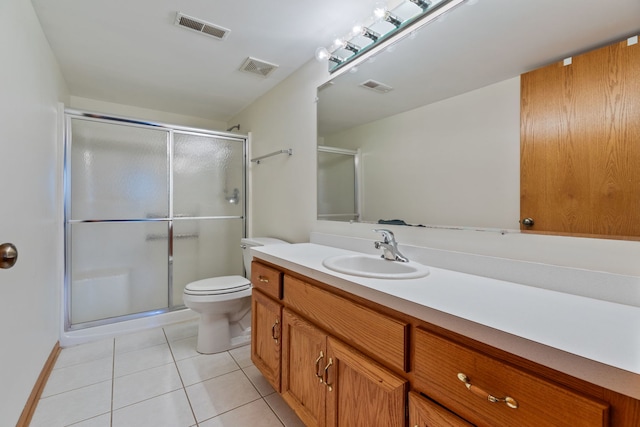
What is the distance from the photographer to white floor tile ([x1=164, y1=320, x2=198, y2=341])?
232cm

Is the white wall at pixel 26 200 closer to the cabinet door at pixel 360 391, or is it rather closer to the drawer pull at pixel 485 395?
the cabinet door at pixel 360 391

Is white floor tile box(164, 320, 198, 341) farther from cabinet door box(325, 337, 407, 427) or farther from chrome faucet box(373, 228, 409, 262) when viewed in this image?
chrome faucet box(373, 228, 409, 262)

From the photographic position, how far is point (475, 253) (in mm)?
1120

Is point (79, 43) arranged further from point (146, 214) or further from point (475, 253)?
point (475, 253)

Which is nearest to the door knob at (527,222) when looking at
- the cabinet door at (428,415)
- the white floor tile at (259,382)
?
the cabinet door at (428,415)

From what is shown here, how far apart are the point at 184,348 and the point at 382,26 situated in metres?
2.46

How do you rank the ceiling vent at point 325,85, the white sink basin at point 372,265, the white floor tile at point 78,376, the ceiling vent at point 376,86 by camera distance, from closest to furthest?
the white sink basin at point 372,265, the ceiling vent at point 376,86, the white floor tile at point 78,376, the ceiling vent at point 325,85

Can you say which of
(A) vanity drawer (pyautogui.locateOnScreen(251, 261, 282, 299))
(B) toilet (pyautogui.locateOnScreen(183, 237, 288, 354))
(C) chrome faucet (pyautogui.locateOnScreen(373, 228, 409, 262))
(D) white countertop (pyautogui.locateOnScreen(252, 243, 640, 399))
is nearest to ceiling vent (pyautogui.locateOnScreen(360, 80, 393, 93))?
(C) chrome faucet (pyautogui.locateOnScreen(373, 228, 409, 262))

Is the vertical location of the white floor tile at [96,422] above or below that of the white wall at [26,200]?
below

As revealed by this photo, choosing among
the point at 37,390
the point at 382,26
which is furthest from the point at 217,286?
the point at 382,26

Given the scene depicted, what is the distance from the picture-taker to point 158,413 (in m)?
1.44

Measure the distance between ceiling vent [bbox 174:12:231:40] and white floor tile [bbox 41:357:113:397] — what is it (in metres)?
2.18

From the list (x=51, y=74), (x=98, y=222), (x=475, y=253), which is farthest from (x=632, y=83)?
(x=98, y=222)

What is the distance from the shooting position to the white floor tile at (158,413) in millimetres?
1367
